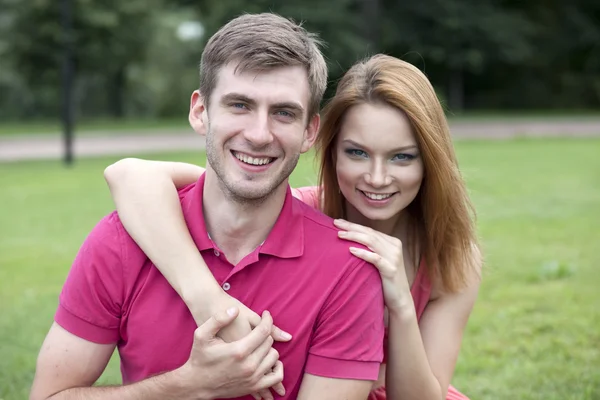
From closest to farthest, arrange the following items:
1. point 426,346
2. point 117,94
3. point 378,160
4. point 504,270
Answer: point 378,160
point 426,346
point 504,270
point 117,94

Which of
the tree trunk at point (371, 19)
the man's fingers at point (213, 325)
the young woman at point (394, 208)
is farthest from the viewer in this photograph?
the tree trunk at point (371, 19)

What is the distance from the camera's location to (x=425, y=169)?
3080 mm

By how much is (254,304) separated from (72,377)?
0.61m

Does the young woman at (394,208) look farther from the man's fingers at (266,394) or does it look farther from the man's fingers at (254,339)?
the man's fingers at (266,394)

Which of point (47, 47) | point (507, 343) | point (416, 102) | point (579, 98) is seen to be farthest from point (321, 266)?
point (579, 98)

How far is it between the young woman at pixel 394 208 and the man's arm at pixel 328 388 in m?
0.33

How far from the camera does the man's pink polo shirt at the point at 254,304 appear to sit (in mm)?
2543

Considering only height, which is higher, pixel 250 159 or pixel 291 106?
pixel 291 106

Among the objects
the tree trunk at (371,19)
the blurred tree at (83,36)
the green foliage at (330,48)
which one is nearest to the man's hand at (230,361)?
the tree trunk at (371,19)

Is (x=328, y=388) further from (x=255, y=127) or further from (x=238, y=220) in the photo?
(x=255, y=127)

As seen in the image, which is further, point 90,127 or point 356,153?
point 90,127

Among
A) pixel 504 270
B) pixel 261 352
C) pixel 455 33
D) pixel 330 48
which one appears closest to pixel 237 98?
pixel 261 352

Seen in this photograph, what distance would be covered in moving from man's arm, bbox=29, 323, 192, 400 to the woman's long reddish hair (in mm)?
1179

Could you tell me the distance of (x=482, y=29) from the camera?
33.0 metres
